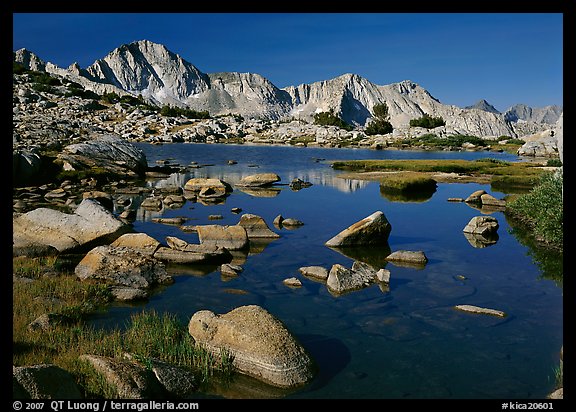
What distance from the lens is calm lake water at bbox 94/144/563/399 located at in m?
11.3

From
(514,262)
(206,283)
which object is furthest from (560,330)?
(206,283)

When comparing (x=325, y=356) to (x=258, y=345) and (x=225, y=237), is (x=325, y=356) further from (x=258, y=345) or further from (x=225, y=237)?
(x=225, y=237)

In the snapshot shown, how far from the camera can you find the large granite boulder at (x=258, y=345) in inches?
436

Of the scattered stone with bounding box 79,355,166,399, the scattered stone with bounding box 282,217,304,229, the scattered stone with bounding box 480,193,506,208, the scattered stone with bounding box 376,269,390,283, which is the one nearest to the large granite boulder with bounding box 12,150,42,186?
the scattered stone with bounding box 282,217,304,229

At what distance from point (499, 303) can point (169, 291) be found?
39.0ft

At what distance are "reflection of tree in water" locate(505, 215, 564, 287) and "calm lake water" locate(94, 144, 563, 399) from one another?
0.38 metres

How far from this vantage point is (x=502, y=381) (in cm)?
1146

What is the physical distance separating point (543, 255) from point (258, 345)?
18.1 meters

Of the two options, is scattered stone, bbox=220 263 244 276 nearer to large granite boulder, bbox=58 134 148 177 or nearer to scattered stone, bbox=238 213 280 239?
scattered stone, bbox=238 213 280 239

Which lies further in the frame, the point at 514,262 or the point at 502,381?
the point at 514,262

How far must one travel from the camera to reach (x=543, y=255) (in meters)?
23.7

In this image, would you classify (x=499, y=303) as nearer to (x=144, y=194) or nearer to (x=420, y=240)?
(x=420, y=240)

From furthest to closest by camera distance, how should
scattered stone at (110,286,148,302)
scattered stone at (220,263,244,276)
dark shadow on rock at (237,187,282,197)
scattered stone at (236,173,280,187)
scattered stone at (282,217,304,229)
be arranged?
scattered stone at (236,173,280,187) < dark shadow on rock at (237,187,282,197) < scattered stone at (282,217,304,229) < scattered stone at (220,263,244,276) < scattered stone at (110,286,148,302)

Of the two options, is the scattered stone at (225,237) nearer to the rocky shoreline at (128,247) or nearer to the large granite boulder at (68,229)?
the rocky shoreline at (128,247)
